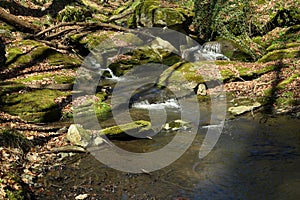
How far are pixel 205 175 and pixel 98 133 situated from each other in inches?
176

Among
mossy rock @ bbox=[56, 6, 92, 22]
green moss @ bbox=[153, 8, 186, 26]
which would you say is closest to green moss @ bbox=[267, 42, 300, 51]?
green moss @ bbox=[153, 8, 186, 26]

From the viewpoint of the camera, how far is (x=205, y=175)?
7.88 m

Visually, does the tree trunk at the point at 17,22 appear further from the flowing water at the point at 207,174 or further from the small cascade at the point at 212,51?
the flowing water at the point at 207,174

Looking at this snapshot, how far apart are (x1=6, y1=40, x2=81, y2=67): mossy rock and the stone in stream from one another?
10.6 metres

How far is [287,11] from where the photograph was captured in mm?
26469

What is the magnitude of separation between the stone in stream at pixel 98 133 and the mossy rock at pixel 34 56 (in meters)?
10.6

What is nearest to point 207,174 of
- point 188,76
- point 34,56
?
point 188,76

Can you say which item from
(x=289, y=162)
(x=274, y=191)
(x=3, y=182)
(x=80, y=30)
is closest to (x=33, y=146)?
(x=3, y=182)

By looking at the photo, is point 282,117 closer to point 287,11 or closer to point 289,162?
point 289,162

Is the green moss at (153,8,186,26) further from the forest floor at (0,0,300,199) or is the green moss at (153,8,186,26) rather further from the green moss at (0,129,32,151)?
the green moss at (0,129,32,151)

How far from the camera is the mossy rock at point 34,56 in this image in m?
18.9

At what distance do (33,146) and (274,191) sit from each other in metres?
7.30

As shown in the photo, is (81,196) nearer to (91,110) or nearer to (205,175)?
(205,175)

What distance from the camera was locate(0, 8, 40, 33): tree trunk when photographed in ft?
62.4
